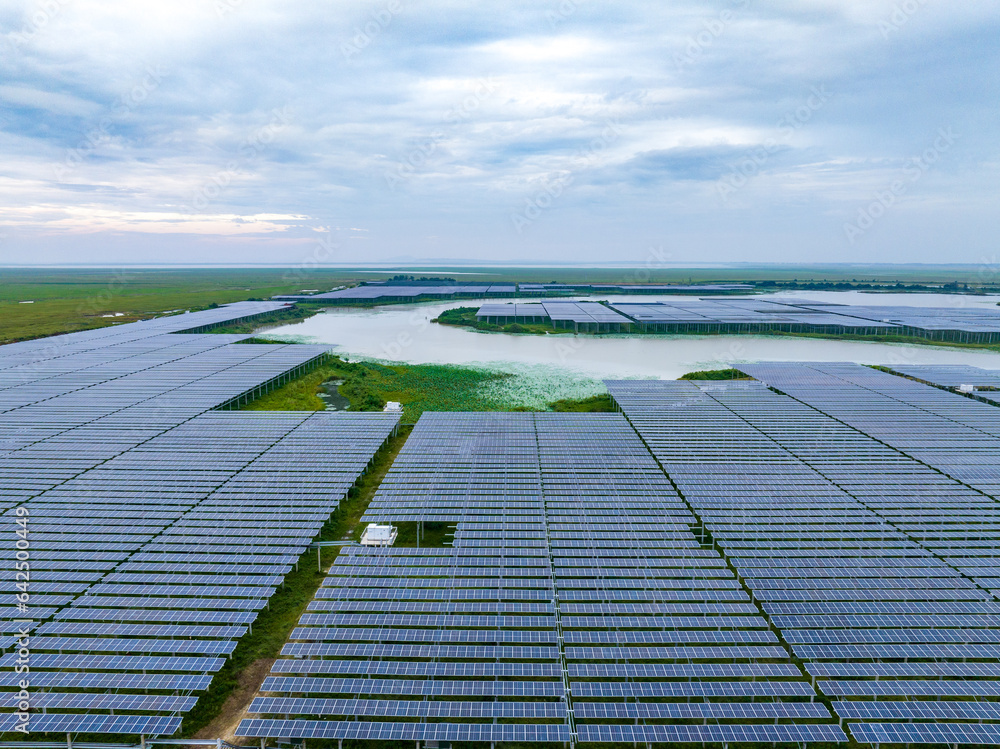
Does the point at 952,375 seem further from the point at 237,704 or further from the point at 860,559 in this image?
the point at 237,704

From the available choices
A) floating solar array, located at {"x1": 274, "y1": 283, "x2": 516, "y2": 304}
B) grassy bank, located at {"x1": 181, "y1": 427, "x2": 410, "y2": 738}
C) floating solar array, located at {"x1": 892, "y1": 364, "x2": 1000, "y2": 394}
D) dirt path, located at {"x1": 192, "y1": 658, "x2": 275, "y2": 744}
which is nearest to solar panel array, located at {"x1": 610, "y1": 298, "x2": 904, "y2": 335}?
floating solar array, located at {"x1": 892, "y1": 364, "x2": 1000, "y2": 394}

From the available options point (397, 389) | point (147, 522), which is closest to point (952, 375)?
point (397, 389)

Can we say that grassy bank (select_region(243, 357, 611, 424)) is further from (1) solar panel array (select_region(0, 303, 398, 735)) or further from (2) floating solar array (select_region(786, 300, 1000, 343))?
(2) floating solar array (select_region(786, 300, 1000, 343))

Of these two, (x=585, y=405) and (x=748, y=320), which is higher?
(x=748, y=320)

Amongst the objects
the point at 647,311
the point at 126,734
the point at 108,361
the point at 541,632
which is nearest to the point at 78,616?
the point at 126,734

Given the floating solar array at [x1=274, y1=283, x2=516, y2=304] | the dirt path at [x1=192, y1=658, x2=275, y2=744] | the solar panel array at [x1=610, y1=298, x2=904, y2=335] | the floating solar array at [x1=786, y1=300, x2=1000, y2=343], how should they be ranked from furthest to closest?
1. the floating solar array at [x1=274, y1=283, x2=516, y2=304]
2. the solar panel array at [x1=610, y1=298, x2=904, y2=335]
3. the floating solar array at [x1=786, y1=300, x2=1000, y2=343]
4. the dirt path at [x1=192, y1=658, x2=275, y2=744]

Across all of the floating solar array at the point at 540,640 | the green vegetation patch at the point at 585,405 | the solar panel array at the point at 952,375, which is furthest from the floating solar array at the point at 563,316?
the floating solar array at the point at 540,640
